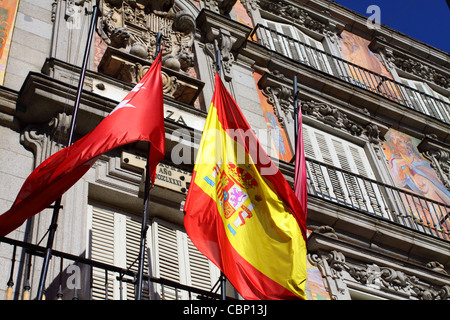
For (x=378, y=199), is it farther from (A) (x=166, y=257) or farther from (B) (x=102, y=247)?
(B) (x=102, y=247)

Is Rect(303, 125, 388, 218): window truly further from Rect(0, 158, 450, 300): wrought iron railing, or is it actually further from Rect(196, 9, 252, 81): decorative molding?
Rect(196, 9, 252, 81): decorative molding

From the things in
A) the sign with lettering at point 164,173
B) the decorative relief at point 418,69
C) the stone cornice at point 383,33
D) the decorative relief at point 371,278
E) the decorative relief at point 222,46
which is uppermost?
the stone cornice at point 383,33

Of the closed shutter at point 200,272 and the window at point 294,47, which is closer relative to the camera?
the closed shutter at point 200,272

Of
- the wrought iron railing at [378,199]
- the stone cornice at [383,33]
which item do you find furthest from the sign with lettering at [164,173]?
the stone cornice at [383,33]

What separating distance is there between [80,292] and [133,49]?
5060 millimetres

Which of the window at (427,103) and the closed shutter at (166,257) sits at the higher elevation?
the window at (427,103)

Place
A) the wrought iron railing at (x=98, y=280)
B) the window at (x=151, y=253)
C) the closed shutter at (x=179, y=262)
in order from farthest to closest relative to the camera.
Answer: the closed shutter at (x=179, y=262), the window at (x=151, y=253), the wrought iron railing at (x=98, y=280)

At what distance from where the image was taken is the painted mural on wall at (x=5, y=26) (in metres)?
9.95

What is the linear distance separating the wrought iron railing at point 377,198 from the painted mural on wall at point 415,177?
0.02 metres

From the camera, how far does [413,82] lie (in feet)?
61.0

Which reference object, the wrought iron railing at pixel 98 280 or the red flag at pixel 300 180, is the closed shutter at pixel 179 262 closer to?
the wrought iron railing at pixel 98 280

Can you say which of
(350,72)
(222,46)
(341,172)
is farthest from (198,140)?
(350,72)

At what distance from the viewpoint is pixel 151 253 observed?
8.71 meters

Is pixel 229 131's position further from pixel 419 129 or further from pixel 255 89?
pixel 419 129
